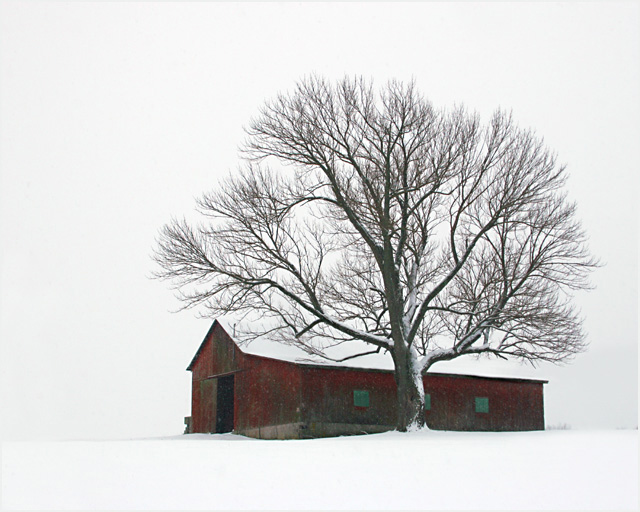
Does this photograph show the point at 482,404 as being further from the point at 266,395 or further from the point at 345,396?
the point at 266,395

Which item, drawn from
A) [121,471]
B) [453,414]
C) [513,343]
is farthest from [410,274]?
[121,471]

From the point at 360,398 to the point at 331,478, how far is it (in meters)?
14.0

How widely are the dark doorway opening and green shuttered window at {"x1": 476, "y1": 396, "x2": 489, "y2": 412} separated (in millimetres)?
10497

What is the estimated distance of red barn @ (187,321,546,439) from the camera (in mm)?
26234

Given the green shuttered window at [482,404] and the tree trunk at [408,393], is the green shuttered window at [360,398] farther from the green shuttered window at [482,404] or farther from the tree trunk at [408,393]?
the green shuttered window at [482,404]

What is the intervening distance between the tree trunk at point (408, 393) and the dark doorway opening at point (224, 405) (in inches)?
351

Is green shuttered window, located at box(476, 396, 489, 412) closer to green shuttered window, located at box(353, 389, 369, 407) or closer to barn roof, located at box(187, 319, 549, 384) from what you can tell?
barn roof, located at box(187, 319, 549, 384)

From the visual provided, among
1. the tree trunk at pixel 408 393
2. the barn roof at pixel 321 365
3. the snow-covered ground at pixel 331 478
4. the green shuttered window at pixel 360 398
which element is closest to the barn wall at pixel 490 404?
the barn roof at pixel 321 365

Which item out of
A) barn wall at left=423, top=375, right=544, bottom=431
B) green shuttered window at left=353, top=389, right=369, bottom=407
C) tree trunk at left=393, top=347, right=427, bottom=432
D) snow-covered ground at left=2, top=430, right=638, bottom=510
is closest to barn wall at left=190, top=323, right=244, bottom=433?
green shuttered window at left=353, top=389, right=369, bottom=407

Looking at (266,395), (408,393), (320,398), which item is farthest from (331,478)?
(266,395)

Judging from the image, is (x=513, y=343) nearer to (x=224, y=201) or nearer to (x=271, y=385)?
(x=271, y=385)

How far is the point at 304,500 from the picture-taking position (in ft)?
38.2

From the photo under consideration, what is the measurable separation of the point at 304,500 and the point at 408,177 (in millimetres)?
16183

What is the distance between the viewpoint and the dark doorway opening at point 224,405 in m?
31.6
